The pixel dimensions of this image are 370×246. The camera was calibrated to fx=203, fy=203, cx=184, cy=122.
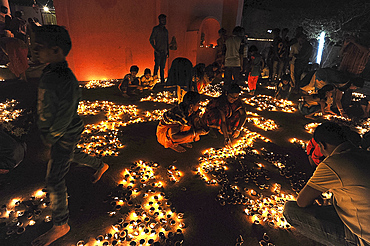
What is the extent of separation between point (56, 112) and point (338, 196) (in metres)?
2.84

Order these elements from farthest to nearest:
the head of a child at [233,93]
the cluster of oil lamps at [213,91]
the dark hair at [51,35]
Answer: the cluster of oil lamps at [213,91] < the head of a child at [233,93] < the dark hair at [51,35]

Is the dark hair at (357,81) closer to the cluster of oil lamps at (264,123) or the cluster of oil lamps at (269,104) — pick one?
the cluster of oil lamps at (269,104)

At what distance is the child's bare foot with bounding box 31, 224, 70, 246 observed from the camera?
2141mm

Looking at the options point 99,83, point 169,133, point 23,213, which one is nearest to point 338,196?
point 169,133

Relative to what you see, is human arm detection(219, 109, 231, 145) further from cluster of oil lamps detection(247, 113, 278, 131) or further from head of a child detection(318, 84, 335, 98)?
head of a child detection(318, 84, 335, 98)

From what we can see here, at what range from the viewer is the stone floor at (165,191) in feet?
7.89

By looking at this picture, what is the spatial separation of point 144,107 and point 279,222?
4.99 metres

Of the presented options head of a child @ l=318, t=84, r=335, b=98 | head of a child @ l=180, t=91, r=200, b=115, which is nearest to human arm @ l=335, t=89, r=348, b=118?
head of a child @ l=318, t=84, r=335, b=98

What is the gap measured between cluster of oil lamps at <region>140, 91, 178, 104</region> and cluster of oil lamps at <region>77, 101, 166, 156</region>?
94 cm

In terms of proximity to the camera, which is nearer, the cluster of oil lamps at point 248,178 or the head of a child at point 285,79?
the cluster of oil lamps at point 248,178

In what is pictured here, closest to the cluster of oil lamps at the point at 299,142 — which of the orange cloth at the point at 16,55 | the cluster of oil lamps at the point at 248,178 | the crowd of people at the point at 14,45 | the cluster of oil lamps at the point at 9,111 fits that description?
the cluster of oil lamps at the point at 248,178

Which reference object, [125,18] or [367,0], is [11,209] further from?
[367,0]

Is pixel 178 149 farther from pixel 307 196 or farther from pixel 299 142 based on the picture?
pixel 299 142

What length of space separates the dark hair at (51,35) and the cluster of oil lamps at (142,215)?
207cm
